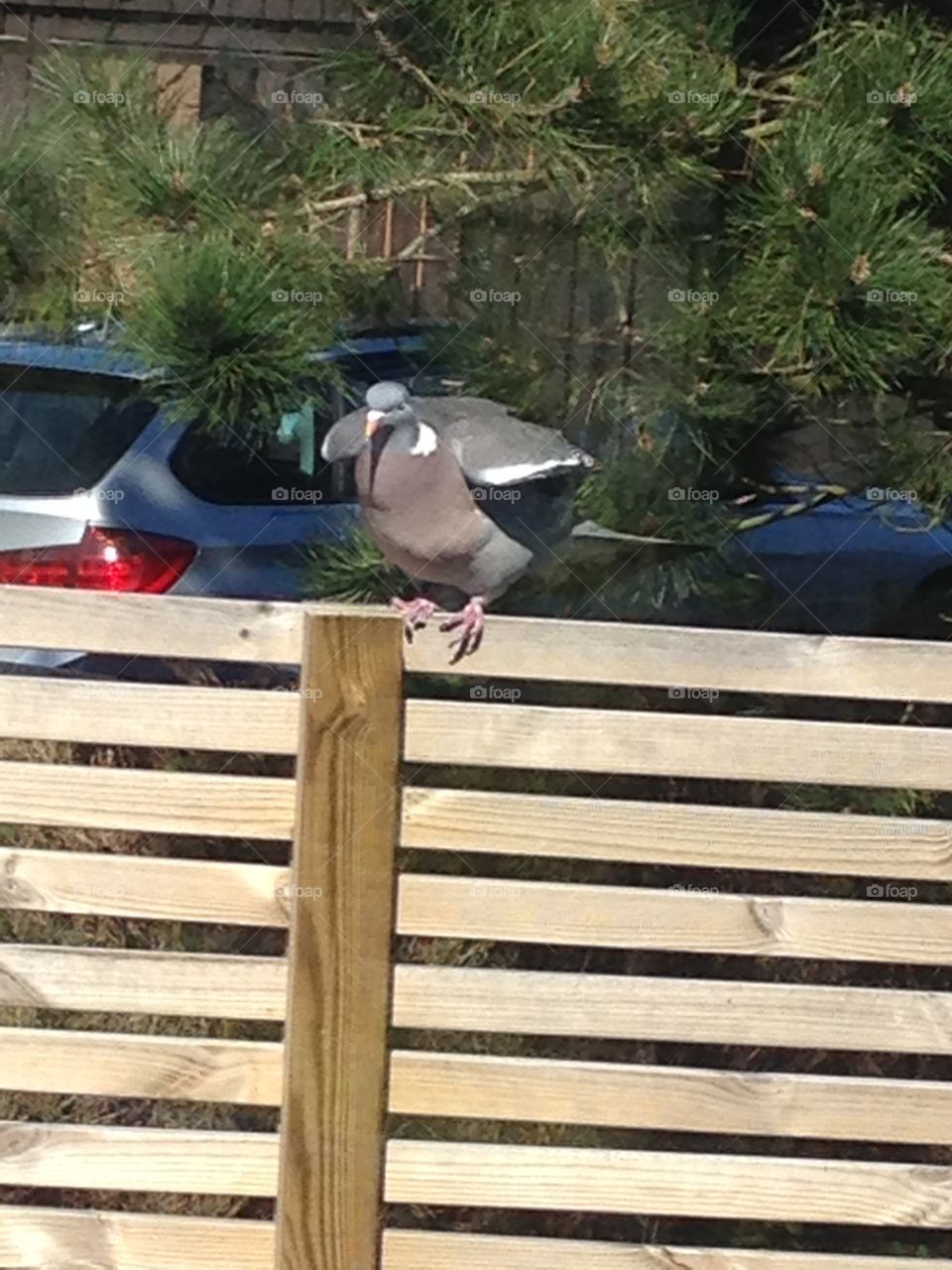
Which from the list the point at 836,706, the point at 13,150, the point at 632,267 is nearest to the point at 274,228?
the point at 13,150

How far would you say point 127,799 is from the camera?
172 cm

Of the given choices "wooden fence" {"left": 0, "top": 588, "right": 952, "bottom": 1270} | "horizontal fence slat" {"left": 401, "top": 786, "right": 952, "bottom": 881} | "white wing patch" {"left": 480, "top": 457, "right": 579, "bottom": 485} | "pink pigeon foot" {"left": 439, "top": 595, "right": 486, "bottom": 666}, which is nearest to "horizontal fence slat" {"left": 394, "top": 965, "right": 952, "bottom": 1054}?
"wooden fence" {"left": 0, "top": 588, "right": 952, "bottom": 1270}

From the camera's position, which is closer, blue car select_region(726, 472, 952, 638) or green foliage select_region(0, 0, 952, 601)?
green foliage select_region(0, 0, 952, 601)

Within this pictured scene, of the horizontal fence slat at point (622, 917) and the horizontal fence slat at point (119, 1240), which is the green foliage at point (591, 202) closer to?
the horizontal fence slat at point (622, 917)

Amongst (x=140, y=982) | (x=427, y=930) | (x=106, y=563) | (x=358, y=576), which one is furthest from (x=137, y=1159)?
(x=106, y=563)

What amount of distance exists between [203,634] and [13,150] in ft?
2.29

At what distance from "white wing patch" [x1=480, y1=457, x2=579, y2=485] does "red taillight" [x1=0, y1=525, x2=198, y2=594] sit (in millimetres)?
1005

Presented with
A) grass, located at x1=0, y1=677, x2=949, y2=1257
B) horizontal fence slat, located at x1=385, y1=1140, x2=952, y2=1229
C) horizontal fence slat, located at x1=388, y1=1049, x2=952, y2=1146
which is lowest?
grass, located at x1=0, y1=677, x2=949, y2=1257

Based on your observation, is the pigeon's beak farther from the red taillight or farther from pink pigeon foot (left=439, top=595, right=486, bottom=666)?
the red taillight

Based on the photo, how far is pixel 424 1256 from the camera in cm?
178

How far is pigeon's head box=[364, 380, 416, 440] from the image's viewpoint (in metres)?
2.00

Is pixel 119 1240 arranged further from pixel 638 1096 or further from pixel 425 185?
pixel 425 185

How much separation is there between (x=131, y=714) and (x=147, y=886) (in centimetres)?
19

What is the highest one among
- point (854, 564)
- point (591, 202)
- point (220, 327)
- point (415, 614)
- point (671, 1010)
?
point (591, 202)
